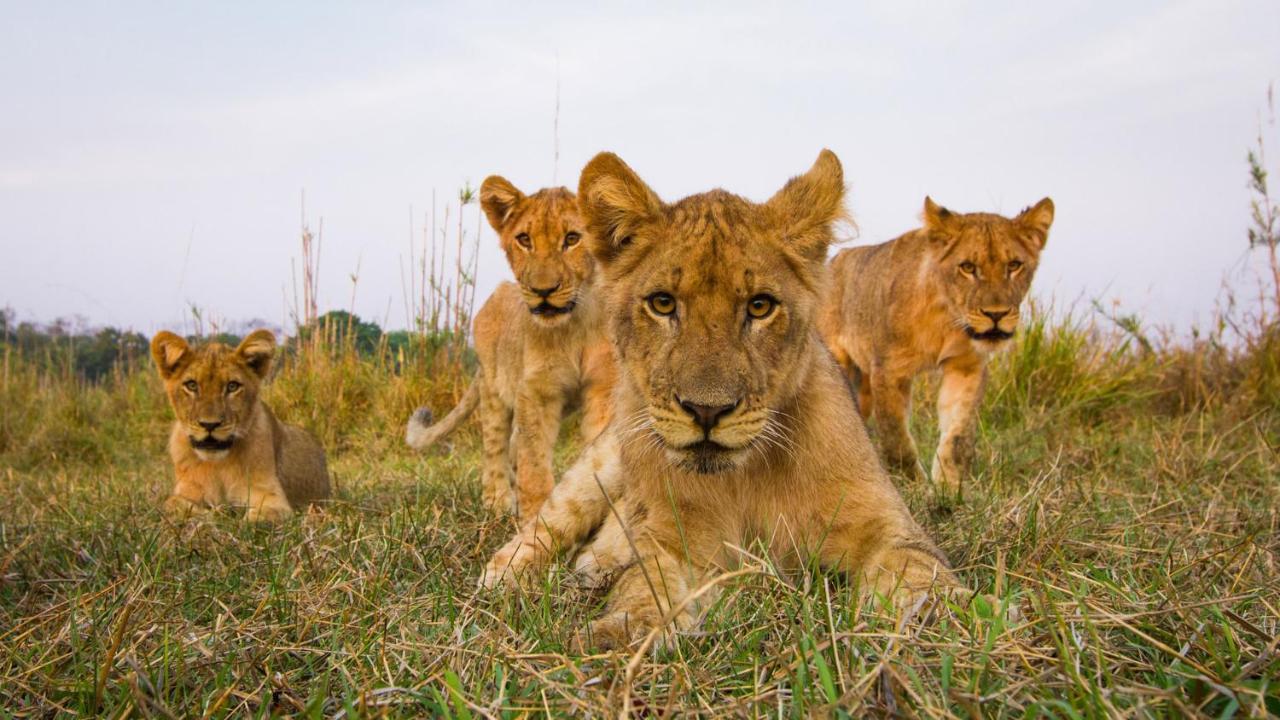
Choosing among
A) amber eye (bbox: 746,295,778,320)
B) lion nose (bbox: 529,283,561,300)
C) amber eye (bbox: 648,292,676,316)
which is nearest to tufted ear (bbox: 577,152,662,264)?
amber eye (bbox: 648,292,676,316)

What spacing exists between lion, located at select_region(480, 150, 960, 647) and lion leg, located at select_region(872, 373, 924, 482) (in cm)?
298

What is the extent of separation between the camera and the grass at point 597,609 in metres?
1.67

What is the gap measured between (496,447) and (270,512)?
4.75 feet

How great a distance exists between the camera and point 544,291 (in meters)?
4.79

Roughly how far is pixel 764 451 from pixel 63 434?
9.61 meters

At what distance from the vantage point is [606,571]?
307 centimetres

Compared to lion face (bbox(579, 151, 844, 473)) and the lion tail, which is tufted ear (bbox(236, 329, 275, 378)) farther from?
lion face (bbox(579, 151, 844, 473))

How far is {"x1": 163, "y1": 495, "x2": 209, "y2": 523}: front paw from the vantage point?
450cm

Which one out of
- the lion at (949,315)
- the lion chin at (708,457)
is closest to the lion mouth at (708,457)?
the lion chin at (708,457)

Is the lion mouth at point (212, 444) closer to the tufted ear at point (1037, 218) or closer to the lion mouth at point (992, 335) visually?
the lion mouth at point (992, 335)

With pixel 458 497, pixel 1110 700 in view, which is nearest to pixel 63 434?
pixel 458 497

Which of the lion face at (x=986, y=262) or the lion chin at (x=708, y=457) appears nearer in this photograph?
the lion chin at (x=708, y=457)

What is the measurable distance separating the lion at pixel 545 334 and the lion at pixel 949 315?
1.97 meters

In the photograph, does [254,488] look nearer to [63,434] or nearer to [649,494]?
[649,494]
